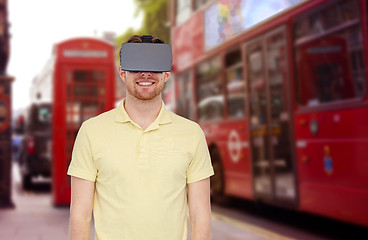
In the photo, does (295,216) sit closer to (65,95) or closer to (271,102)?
(271,102)

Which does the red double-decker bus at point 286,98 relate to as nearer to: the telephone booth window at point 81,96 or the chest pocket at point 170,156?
the telephone booth window at point 81,96

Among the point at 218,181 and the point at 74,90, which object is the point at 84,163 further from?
the point at 218,181

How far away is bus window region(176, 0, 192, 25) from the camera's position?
11.1 metres

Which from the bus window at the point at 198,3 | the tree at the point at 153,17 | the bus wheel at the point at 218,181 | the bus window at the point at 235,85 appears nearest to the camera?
the bus window at the point at 235,85

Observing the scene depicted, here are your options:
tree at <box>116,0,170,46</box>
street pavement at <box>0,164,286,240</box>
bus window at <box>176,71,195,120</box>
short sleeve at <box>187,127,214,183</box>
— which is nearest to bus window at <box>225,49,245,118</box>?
street pavement at <box>0,164,286,240</box>

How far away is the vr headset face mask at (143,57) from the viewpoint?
191cm

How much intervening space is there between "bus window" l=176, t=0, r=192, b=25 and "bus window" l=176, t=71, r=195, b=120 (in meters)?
1.15

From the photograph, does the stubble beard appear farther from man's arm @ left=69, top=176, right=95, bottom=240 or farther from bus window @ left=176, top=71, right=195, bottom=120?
bus window @ left=176, top=71, right=195, bottom=120

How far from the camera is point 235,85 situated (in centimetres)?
908

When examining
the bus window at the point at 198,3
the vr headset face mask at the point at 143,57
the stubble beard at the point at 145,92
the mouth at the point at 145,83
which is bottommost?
the stubble beard at the point at 145,92

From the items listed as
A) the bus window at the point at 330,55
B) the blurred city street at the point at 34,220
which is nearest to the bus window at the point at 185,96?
the blurred city street at the point at 34,220

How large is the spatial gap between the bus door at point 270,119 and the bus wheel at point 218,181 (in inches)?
60.8

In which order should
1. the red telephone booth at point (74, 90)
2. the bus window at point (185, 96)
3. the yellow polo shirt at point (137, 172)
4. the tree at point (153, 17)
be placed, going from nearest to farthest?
the yellow polo shirt at point (137, 172)
the red telephone booth at point (74, 90)
the bus window at point (185, 96)
the tree at point (153, 17)

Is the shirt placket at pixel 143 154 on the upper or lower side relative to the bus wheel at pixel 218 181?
upper
